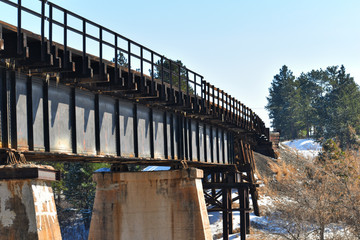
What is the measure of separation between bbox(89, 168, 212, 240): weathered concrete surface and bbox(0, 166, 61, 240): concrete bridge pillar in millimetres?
10528

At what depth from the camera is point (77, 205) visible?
66750 mm

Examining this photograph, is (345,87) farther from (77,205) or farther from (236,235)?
(236,235)

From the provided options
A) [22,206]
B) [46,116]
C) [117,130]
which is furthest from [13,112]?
[117,130]

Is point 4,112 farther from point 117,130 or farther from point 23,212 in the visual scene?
point 117,130

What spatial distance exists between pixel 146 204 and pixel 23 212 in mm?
11476

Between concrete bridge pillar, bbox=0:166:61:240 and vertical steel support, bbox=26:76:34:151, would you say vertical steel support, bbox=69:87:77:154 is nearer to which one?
vertical steel support, bbox=26:76:34:151

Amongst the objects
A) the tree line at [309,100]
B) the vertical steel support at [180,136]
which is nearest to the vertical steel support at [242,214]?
the vertical steel support at [180,136]

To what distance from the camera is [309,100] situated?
12788 centimetres

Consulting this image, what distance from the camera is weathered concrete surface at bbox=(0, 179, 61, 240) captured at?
38.8 ft

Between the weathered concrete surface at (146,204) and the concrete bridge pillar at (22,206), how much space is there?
10.5 metres

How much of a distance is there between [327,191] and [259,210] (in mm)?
8219

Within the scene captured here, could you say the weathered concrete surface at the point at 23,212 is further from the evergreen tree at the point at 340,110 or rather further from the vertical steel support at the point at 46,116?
the evergreen tree at the point at 340,110

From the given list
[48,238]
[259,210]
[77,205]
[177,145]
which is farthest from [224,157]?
[77,205]

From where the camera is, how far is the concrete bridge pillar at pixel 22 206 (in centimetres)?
1183
